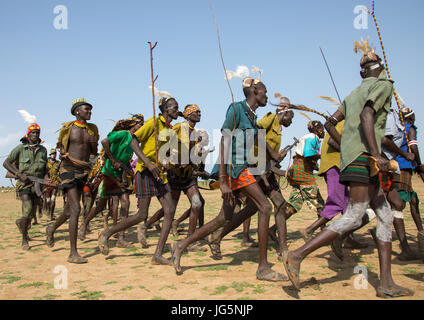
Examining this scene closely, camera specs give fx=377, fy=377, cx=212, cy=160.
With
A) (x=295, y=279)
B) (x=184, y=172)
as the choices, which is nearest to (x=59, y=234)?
(x=184, y=172)

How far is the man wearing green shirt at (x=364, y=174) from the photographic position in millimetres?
3564

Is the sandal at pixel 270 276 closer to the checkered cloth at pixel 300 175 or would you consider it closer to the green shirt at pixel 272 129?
the green shirt at pixel 272 129

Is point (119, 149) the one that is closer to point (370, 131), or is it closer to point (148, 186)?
point (148, 186)

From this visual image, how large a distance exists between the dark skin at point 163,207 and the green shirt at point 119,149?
84 centimetres

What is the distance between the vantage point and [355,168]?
364 cm

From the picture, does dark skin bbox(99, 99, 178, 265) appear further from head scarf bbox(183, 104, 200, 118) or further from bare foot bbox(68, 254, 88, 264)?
head scarf bbox(183, 104, 200, 118)

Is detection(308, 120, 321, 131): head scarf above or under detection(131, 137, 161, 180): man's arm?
above

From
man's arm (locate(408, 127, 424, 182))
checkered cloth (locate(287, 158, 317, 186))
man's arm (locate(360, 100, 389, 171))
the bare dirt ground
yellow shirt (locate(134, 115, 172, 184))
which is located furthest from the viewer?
checkered cloth (locate(287, 158, 317, 186))

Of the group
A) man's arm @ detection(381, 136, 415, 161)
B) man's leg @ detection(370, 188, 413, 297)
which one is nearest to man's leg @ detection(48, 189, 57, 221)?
man's arm @ detection(381, 136, 415, 161)

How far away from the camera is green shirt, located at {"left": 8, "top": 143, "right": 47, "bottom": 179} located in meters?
7.60

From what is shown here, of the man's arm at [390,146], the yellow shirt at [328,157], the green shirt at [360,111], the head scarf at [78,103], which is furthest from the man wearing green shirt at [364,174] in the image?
the head scarf at [78,103]

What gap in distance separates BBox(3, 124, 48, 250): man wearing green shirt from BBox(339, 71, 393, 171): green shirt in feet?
20.3

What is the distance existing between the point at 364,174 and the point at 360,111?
0.64 meters
